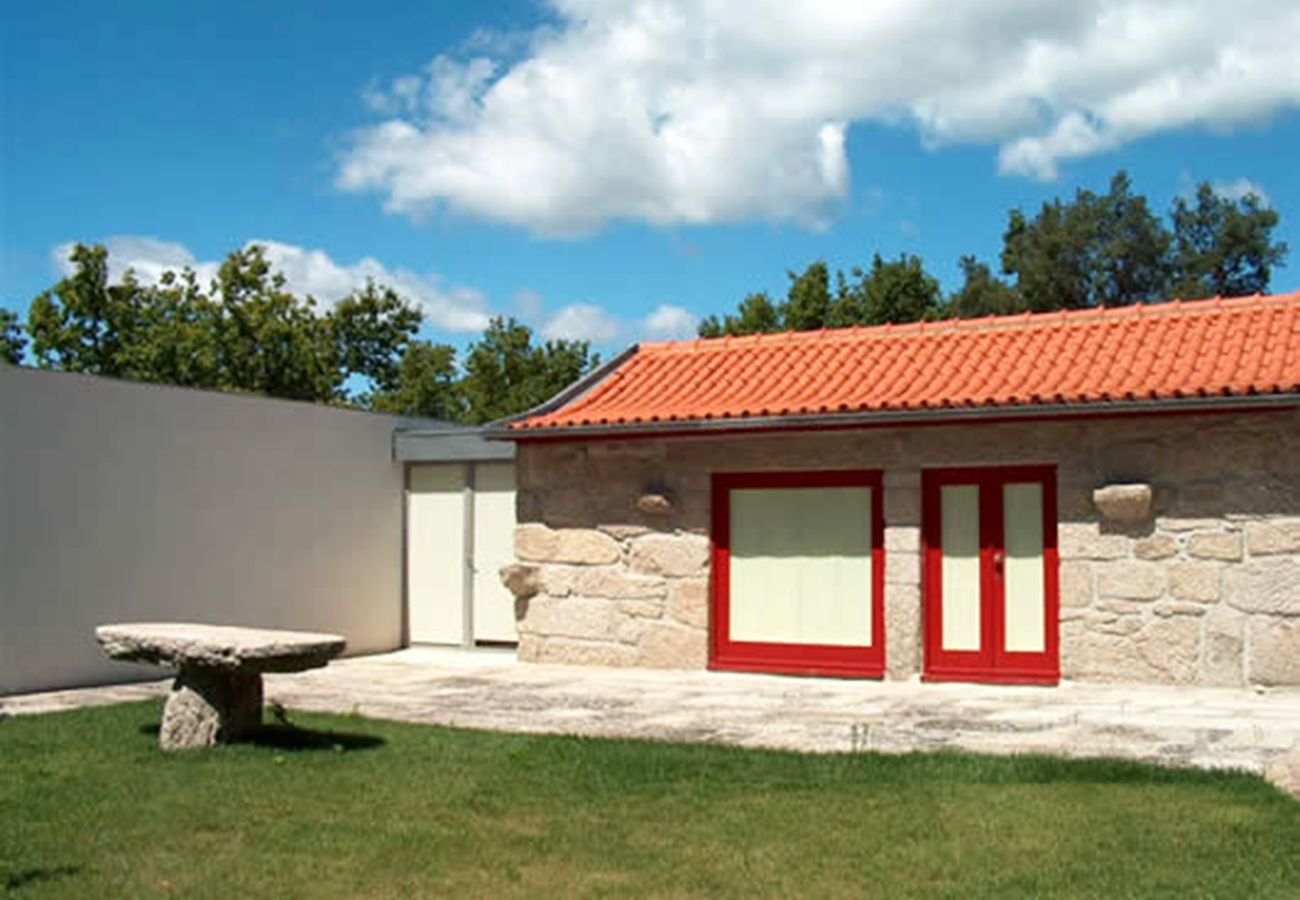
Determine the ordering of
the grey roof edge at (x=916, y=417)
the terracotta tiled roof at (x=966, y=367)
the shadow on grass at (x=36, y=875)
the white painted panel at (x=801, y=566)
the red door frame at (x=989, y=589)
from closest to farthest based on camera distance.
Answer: the shadow on grass at (x=36, y=875) → the grey roof edge at (x=916, y=417) → the terracotta tiled roof at (x=966, y=367) → the red door frame at (x=989, y=589) → the white painted panel at (x=801, y=566)

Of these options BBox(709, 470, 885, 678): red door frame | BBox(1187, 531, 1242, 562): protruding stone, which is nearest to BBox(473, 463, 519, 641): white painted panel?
BBox(709, 470, 885, 678): red door frame

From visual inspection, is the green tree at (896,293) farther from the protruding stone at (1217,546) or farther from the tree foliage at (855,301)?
the protruding stone at (1217,546)

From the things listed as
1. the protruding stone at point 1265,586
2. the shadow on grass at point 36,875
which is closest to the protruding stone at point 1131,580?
the protruding stone at point 1265,586

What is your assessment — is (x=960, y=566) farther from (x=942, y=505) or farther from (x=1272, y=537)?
(x=1272, y=537)

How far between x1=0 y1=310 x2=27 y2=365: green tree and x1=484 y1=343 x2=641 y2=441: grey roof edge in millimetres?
29676

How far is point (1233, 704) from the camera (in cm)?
1012

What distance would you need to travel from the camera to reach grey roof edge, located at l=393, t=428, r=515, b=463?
15117 mm

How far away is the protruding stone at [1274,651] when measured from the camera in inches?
419

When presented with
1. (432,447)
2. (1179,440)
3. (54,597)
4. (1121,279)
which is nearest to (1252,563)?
(1179,440)

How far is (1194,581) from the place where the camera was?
35.9 feet

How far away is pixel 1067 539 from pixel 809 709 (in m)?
2.72

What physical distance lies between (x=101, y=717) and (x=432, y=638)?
Answer: 614 cm

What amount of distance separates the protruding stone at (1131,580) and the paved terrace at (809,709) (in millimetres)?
733

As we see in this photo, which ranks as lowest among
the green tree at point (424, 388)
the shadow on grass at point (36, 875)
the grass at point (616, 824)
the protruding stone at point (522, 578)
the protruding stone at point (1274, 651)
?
the shadow on grass at point (36, 875)
